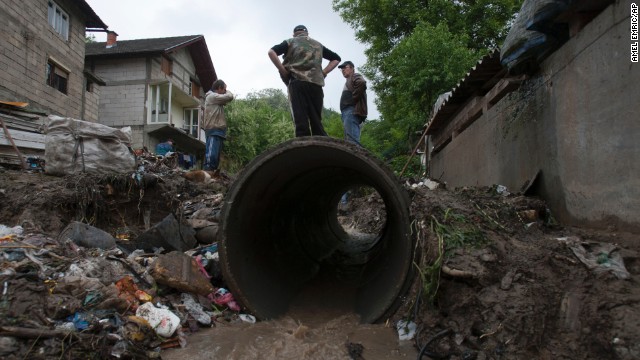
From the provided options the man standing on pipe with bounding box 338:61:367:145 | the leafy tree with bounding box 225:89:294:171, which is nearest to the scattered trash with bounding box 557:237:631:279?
the man standing on pipe with bounding box 338:61:367:145

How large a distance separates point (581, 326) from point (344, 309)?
7.70 feet

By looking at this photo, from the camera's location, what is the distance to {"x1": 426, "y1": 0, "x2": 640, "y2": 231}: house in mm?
2910

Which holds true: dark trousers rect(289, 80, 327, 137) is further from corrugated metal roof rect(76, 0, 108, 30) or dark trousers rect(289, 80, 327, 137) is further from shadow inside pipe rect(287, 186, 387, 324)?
corrugated metal roof rect(76, 0, 108, 30)


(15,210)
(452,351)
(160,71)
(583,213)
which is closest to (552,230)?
(583,213)

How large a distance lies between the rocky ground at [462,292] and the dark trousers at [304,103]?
2.03m

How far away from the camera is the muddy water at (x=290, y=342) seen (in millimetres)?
3105

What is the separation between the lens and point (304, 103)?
5383 mm

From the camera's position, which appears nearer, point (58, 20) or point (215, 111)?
point (215, 111)

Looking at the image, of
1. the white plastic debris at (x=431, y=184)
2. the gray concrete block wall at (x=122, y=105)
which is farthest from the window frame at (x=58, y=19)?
the white plastic debris at (x=431, y=184)

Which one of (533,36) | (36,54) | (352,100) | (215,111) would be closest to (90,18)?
(36,54)

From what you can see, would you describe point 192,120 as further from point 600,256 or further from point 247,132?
point 600,256

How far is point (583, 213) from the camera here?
347 cm

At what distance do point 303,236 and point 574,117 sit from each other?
3.89 m

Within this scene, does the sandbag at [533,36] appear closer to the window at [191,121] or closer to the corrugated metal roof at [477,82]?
the corrugated metal roof at [477,82]
